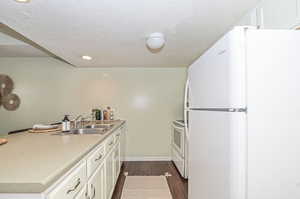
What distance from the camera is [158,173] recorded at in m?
3.71

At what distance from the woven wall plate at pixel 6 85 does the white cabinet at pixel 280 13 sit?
480 centimetres

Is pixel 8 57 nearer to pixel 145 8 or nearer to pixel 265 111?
pixel 145 8

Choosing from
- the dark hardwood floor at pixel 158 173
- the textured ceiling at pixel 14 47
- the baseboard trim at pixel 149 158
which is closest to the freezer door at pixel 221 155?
the dark hardwood floor at pixel 158 173

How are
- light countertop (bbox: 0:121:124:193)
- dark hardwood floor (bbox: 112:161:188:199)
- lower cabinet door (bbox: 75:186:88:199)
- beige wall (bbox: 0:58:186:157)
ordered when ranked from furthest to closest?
beige wall (bbox: 0:58:186:157) < dark hardwood floor (bbox: 112:161:188:199) < lower cabinet door (bbox: 75:186:88:199) < light countertop (bbox: 0:121:124:193)

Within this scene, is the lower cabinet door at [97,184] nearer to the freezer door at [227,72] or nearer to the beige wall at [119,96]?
the freezer door at [227,72]

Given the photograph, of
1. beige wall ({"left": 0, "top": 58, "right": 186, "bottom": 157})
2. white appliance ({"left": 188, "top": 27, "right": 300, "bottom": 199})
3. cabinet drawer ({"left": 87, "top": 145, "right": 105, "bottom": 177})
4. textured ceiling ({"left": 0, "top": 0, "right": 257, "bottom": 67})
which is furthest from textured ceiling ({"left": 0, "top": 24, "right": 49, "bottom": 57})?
white appliance ({"left": 188, "top": 27, "right": 300, "bottom": 199})

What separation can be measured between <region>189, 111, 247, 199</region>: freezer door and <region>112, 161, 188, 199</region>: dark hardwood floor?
54.5 inches

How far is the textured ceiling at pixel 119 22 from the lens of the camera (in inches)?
69.6

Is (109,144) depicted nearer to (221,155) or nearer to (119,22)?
(119,22)

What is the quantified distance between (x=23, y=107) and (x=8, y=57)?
113cm

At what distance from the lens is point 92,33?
2451 mm

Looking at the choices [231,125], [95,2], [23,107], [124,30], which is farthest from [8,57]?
[231,125]

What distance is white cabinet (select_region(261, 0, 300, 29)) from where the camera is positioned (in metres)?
1.35

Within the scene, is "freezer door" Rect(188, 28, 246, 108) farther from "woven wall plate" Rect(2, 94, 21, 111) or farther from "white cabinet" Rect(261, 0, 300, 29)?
"woven wall plate" Rect(2, 94, 21, 111)
